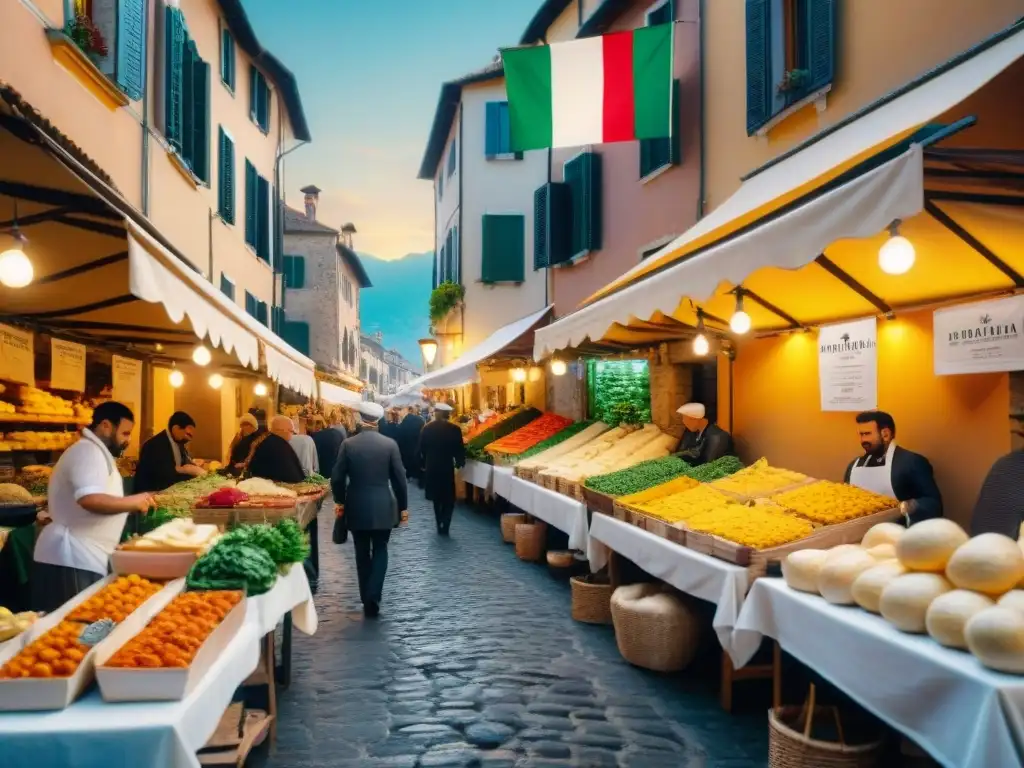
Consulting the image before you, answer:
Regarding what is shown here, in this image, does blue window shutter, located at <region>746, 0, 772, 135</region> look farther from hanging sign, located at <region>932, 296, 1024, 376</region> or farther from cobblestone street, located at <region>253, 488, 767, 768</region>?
cobblestone street, located at <region>253, 488, 767, 768</region>

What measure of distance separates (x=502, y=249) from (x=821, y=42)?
14430mm

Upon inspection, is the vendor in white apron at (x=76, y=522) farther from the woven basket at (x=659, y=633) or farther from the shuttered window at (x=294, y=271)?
the shuttered window at (x=294, y=271)

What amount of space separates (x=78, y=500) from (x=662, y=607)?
380cm

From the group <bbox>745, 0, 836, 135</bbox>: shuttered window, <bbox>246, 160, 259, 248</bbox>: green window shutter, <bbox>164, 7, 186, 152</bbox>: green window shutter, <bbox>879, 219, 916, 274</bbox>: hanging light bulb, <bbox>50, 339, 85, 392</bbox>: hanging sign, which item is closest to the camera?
<bbox>879, 219, 916, 274</bbox>: hanging light bulb

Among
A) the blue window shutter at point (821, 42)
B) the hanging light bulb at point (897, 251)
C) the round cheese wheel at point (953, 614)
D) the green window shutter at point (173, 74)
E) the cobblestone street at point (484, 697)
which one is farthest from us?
the green window shutter at point (173, 74)

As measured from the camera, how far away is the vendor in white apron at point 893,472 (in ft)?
17.5

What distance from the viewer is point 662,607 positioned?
19.3ft

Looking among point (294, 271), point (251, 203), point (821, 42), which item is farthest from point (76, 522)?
point (294, 271)

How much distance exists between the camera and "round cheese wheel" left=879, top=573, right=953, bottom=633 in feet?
11.2

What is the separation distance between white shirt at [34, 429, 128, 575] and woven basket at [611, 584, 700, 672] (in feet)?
11.4

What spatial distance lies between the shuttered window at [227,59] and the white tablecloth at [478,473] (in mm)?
8500

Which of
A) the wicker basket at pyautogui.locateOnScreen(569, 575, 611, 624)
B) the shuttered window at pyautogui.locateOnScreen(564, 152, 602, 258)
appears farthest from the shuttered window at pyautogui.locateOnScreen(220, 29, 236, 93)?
the wicker basket at pyautogui.locateOnScreen(569, 575, 611, 624)

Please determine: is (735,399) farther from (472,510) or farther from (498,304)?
(498,304)

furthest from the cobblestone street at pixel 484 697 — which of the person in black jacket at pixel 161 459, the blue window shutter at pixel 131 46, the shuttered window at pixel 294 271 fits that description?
the shuttered window at pixel 294 271
